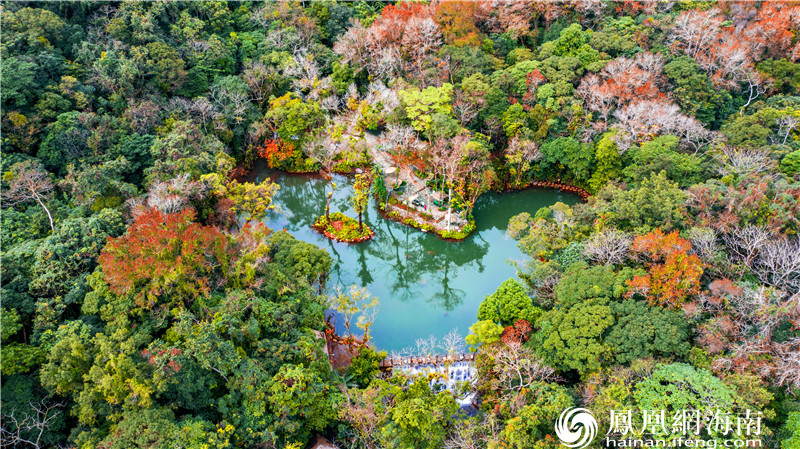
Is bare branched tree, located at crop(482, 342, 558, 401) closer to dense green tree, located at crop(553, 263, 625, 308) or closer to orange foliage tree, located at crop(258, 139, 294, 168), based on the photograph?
dense green tree, located at crop(553, 263, 625, 308)

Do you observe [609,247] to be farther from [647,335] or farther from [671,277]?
[647,335]

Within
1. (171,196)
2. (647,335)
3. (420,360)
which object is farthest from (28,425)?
(647,335)

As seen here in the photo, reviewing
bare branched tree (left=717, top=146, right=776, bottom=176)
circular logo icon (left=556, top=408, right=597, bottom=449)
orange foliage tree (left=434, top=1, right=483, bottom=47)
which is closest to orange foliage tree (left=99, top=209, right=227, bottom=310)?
circular logo icon (left=556, top=408, right=597, bottom=449)

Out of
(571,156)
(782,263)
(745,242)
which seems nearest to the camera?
(782,263)

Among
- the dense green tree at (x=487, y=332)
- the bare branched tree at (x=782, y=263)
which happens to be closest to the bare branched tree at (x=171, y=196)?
the dense green tree at (x=487, y=332)

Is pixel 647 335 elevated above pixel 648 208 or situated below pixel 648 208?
below

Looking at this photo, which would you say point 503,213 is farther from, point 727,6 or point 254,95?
point 727,6
